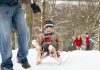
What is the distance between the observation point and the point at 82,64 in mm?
5090

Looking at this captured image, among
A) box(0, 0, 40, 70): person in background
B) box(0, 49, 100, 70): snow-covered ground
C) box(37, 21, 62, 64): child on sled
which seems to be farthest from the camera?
box(37, 21, 62, 64): child on sled

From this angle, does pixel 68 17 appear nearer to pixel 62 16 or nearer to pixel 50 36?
pixel 62 16

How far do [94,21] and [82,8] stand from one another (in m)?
8.61

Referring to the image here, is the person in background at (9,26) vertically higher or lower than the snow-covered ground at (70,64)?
higher

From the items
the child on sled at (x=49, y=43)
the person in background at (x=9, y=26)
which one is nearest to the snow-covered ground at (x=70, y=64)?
the child on sled at (x=49, y=43)

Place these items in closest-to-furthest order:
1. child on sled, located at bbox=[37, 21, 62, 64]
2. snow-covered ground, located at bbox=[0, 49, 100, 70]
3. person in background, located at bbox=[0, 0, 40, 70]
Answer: person in background, located at bbox=[0, 0, 40, 70] → snow-covered ground, located at bbox=[0, 49, 100, 70] → child on sled, located at bbox=[37, 21, 62, 64]

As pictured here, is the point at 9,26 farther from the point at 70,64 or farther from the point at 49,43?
the point at 49,43

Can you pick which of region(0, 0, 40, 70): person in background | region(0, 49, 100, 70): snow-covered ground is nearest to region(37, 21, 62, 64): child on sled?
region(0, 49, 100, 70): snow-covered ground

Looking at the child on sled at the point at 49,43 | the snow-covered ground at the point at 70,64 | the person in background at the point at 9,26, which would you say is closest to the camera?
the person in background at the point at 9,26

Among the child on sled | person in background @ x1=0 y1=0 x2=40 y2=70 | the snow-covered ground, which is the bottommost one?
the snow-covered ground

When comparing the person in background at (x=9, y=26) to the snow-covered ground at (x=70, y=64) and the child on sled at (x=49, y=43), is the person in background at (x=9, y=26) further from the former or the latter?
the child on sled at (x=49, y=43)

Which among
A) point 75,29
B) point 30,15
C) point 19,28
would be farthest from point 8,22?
point 75,29

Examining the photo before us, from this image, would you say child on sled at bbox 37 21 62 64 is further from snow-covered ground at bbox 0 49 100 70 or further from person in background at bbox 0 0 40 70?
person in background at bbox 0 0 40 70

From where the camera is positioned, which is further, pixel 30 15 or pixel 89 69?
pixel 30 15
